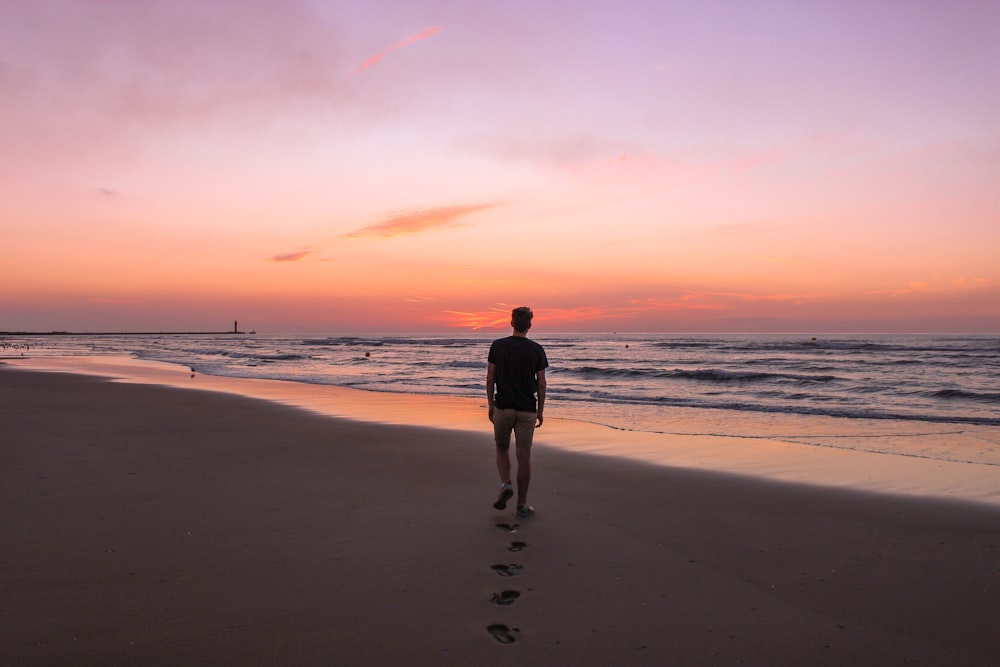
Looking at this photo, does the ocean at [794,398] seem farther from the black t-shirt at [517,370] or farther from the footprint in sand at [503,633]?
the footprint in sand at [503,633]

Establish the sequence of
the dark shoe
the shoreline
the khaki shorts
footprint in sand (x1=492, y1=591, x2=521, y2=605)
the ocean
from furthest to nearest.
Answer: the ocean
the shoreline
the khaki shorts
the dark shoe
footprint in sand (x1=492, y1=591, x2=521, y2=605)

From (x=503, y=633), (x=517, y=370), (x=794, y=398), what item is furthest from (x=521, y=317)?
(x=794, y=398)

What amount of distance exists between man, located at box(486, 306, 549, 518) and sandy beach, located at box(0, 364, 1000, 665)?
430mm

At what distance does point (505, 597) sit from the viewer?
14.3ft

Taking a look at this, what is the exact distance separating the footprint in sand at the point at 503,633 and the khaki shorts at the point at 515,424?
110 inches

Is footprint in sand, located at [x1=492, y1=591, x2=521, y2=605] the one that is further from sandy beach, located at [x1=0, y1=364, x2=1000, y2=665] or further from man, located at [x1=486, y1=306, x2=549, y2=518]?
man, located at [x1=486, y1=306, x2=549, y2=518]

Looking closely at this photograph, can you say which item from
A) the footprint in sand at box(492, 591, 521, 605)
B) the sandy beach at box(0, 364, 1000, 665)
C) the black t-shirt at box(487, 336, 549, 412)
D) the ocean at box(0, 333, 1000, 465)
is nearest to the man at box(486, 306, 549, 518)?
the black t-shirt at box(487, 336, 549, 412)

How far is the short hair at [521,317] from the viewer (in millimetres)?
6605

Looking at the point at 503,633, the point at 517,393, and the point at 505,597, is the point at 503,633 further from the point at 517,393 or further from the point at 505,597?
the point at 517,393

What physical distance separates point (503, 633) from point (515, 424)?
2.96 metres

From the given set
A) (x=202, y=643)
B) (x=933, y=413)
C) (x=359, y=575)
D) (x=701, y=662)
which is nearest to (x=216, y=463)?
(x=359, y=575)

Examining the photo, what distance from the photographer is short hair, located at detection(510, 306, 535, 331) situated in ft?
21.7

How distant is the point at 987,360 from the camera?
1524 inches

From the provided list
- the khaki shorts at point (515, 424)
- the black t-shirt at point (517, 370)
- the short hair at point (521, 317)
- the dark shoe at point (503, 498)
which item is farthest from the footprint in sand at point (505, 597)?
the short hair at point (521, 317)
